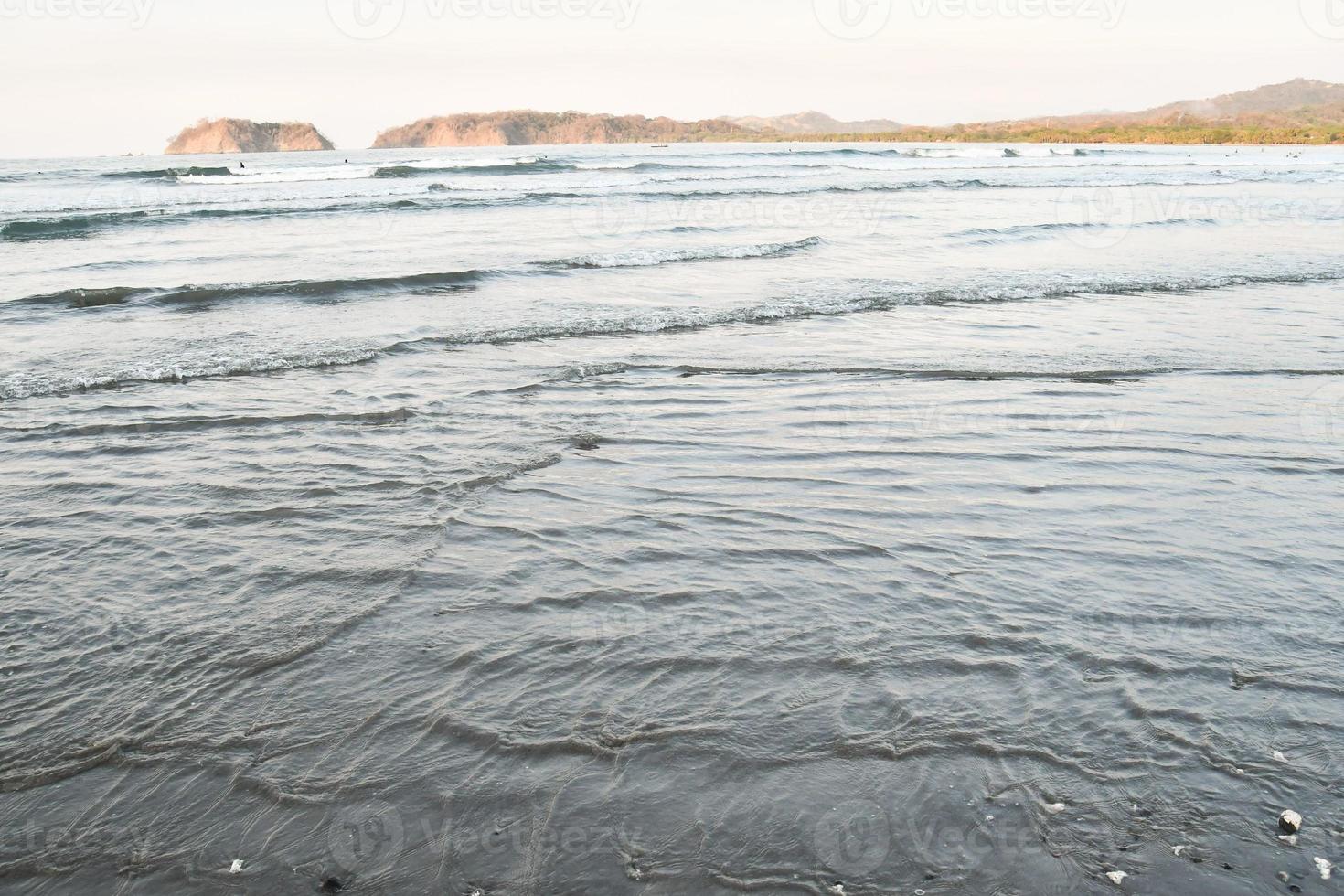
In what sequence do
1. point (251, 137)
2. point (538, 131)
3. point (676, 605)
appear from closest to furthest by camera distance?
point (676, 605) → point (251, 137) → point (538, 131)

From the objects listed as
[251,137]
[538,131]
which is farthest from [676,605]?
[538,131]

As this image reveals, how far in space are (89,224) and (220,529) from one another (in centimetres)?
2388

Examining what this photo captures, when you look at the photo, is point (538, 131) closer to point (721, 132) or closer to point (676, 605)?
point (721, 132)

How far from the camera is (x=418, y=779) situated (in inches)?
126

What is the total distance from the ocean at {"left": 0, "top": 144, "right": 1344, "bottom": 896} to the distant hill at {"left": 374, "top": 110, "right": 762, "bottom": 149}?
144 m

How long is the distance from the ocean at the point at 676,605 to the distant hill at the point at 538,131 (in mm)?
144183

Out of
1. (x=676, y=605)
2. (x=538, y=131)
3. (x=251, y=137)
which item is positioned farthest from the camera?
(x=538, y=131)

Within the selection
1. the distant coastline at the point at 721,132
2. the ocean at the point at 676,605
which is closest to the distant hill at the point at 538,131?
the distant coastline at the point at 721,132

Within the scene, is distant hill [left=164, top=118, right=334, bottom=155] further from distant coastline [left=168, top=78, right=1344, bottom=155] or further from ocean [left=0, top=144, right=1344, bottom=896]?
ocean [left=0, top=144, right=1344, bottom=896]

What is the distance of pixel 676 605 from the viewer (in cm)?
446

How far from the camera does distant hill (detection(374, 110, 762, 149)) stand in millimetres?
151875

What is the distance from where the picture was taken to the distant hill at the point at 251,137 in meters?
136

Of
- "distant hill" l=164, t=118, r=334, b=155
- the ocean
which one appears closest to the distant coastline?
"distant hill" l=164, t=118, r=334, b=155

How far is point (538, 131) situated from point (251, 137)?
1661 inches
